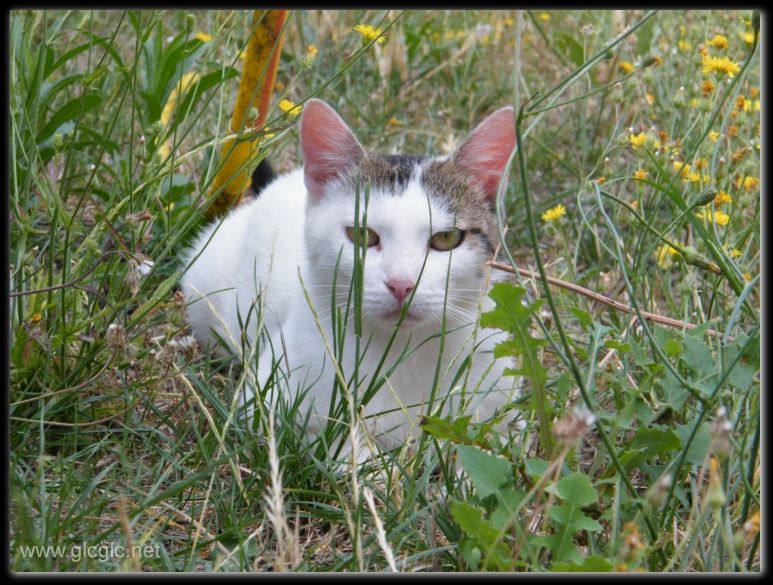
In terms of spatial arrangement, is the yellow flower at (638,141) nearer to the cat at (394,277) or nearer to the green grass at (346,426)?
the green grass at (346,426)

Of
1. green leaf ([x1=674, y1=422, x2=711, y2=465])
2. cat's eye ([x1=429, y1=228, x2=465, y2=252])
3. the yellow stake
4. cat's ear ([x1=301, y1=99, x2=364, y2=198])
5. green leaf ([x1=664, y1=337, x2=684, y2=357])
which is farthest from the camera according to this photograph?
the yellow stake

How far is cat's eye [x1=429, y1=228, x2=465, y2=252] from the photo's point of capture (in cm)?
216

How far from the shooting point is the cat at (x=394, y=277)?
2.04 m

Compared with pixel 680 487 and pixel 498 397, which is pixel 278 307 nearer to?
pixel 498 397

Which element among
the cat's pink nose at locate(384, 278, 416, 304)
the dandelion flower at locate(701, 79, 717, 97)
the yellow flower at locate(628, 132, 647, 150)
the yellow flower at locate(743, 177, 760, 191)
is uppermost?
the dandelion flower at locate(701, 79, 717, 97)

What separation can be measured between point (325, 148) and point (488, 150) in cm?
44

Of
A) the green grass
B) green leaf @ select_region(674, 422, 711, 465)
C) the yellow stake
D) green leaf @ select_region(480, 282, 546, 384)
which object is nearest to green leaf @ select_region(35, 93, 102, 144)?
the green grass

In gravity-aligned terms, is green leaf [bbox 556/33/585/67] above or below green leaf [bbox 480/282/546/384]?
above

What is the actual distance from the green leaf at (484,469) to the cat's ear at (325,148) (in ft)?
3.40

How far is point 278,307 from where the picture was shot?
2.62 meters

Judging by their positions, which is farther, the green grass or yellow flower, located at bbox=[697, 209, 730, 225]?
yellow flower, located at bbox=[697, 209, 730, 225]

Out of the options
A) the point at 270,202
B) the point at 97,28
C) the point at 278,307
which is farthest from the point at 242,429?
the point at 97,28

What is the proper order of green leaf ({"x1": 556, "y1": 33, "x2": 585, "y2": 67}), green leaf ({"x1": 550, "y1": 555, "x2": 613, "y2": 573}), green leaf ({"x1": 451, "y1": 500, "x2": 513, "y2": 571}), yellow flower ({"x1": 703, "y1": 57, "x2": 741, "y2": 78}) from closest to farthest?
green leaf ({"x1": 550, "y1": 555, "x2": 613, "y2": 573}), green leaf ({"x1": 451, "y1": 500, "x2": 513, "y2": 571}), yellow flower ({"x1": 703, "y1": 57, "x2": 741, "y2": 78}), green leaf ({"x1": 556, "y1": 33, "x2": 585, "y2": 67})

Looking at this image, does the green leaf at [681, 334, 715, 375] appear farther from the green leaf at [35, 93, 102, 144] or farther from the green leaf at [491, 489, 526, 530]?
the green leaf at [35, 93, 102, 144]
